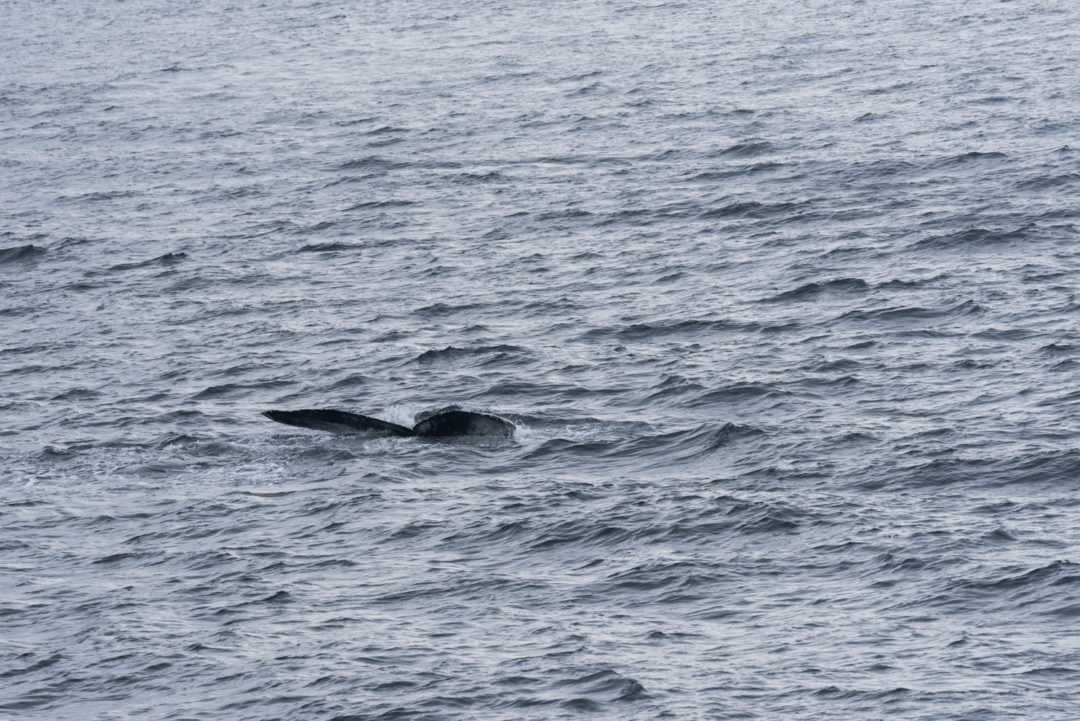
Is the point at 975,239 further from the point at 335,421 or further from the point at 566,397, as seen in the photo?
the point at 335,421

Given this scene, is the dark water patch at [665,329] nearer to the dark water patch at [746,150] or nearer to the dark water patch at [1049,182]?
the dark water patch at [1049,182]

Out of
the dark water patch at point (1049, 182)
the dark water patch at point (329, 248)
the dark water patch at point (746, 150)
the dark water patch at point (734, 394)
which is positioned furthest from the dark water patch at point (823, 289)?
the dark water patch at point (746, 150)

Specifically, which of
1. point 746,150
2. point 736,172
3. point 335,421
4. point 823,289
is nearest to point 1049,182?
point 736,172

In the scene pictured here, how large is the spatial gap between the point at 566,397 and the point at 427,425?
10.2 feet

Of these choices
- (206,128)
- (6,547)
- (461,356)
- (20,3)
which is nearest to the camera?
(6,547)

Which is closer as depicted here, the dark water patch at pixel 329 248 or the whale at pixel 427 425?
the whale at pixel 427 425

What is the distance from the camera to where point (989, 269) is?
37594mm

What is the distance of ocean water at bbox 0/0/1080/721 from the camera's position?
22656 mm

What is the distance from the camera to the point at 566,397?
3291cm

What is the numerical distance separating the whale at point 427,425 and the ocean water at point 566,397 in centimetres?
32

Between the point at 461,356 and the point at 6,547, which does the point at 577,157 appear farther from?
the point at 6,547

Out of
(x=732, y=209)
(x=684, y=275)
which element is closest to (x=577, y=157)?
(x=732, y=209)

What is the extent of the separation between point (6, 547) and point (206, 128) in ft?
120

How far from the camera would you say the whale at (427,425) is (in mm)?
30594
